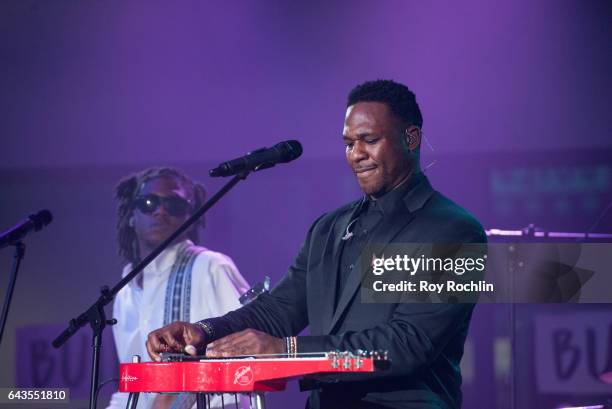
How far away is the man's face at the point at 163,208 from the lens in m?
6.31

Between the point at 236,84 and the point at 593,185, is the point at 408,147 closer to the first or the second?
the point at 593,185

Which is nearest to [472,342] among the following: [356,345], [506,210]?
[506,210]

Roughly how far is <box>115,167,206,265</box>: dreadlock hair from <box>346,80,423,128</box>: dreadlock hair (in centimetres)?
243

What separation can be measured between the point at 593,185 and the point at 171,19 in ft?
10.3

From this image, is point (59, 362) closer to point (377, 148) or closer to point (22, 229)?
point (22, 229)

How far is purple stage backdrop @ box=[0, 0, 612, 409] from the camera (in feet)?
19.1

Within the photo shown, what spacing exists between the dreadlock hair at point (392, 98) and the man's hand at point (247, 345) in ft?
4.21

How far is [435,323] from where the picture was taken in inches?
137

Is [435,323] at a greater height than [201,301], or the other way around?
[201,301]

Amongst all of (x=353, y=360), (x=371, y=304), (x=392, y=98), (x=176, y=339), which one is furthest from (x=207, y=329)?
(x=392, y=98)

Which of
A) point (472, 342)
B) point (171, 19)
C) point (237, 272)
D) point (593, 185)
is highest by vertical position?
point (171, 19)

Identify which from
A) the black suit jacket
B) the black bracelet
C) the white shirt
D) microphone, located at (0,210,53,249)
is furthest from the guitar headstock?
the white shirt

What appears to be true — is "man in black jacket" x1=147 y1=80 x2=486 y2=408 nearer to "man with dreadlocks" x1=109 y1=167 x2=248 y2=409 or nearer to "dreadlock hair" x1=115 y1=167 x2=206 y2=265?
"man with dreadlocks" x1=109 y1=167 x2=248 y2=409

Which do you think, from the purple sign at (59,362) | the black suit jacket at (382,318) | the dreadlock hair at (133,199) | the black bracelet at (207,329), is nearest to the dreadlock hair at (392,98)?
the black suit jacket at (382,318)
